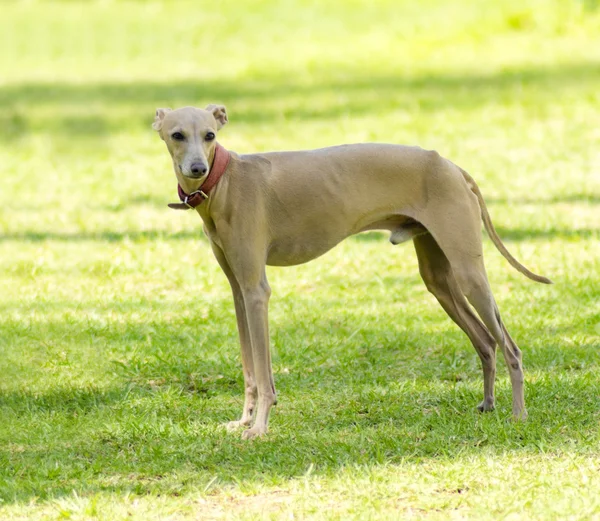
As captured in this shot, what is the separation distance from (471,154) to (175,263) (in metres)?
4.95

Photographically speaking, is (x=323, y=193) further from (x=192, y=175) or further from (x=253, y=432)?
(x=253, y=432)

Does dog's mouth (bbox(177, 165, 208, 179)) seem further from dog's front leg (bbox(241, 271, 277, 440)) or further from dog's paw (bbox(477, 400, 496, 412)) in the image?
dog's paw (bbox(477, 400, 496, 412))

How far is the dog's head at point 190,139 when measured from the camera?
5477 mm

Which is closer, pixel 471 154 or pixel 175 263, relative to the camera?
pixel 175 263

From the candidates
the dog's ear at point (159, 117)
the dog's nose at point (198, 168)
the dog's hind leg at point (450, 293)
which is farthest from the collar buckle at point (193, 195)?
the dog's hind leg at point (450, 293)

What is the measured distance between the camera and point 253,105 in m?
17.0

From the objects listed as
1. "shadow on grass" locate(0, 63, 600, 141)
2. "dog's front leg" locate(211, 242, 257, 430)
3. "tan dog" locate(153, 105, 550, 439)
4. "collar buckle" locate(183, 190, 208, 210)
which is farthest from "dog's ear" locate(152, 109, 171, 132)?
"shadow on grass" locate(0, 63, 600, 141)

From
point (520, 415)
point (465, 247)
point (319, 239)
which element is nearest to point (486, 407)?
point (520, 415)

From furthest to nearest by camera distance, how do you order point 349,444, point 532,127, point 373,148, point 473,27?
point 473,27, point 532,127, point 373,148, point 349,444

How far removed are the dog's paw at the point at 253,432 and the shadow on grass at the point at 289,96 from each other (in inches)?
409

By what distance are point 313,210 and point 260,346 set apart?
2.53 ft

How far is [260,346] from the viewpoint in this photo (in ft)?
18.9

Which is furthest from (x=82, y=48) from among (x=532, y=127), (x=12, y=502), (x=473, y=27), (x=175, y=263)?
(x=12, y=502)

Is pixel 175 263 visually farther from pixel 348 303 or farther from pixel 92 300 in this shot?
pixel 348 303
